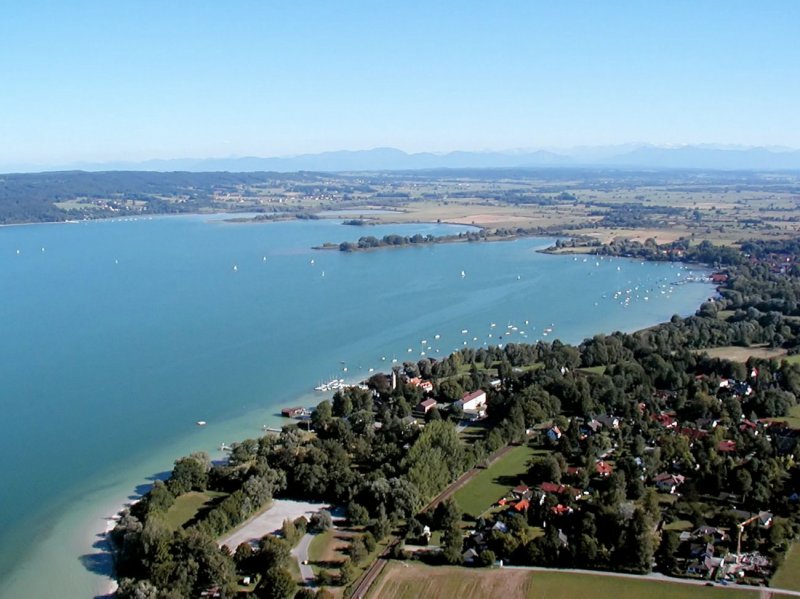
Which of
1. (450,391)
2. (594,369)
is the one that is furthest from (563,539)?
(594,369)

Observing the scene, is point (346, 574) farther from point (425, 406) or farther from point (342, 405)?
point (425, 406)

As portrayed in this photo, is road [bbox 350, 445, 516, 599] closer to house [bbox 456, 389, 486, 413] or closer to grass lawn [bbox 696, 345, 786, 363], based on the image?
house [bbox 456, 389, 486, 413]

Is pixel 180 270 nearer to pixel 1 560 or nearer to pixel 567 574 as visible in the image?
pixel 1 560

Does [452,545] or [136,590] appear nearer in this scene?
[136,590]

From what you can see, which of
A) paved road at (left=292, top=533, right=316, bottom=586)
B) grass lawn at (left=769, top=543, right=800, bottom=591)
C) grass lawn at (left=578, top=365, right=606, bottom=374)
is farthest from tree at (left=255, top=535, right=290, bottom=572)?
grass lawn at (left=578, top=365, right=606, bottom=374)

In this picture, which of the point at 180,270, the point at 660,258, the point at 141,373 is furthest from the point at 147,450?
the point at 660,258

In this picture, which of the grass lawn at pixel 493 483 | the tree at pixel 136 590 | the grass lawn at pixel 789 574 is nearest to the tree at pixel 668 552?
the grass lawn at pixel 789 574

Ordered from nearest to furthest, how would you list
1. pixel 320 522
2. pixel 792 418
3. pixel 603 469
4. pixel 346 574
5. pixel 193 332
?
pixel 346 574 → pixel 320 522 → pixel 603 469 → pixel 792 418 → pixel 193 332

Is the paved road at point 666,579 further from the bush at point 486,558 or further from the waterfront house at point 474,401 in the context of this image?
the waterfront house at point 474,401
